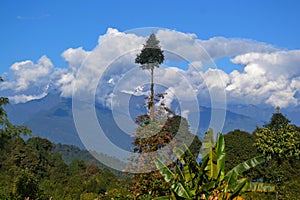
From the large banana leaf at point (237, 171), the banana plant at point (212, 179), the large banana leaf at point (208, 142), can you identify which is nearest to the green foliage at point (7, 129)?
the banana plant at point (212, 179)

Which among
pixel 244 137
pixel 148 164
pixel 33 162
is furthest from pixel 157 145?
pixel 33 162

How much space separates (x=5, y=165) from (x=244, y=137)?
68.3 ft

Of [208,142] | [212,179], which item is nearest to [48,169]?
[208,142]

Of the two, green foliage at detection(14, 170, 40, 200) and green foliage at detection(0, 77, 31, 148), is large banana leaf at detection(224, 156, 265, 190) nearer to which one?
green foliage at detection(0, 77, 31, 148)

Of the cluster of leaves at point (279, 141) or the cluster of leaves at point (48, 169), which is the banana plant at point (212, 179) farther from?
the cluster of leaves at point (279, 141)

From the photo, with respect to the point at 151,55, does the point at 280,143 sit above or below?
above

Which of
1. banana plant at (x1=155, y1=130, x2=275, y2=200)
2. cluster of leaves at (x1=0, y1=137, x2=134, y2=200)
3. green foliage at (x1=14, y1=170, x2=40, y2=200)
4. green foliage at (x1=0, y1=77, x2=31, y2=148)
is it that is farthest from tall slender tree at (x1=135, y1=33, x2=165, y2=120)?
cluster of leaves at (x1=0, y1=137, x2=134, y2=200)

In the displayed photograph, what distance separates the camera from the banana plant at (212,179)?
Answer: 866cm

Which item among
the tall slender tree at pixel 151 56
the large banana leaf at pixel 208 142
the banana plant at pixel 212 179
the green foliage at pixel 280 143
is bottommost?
the banana plant at pixel 212 179

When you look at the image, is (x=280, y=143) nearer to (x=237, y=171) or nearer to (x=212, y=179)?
(x=237, y=171)

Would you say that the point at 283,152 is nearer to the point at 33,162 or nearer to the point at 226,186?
the point at 33,162

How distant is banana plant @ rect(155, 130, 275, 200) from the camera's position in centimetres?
866

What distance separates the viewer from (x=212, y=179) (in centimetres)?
894

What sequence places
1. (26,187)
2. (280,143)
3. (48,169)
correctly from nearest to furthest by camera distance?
(26,187), (280,143), (48,169)
